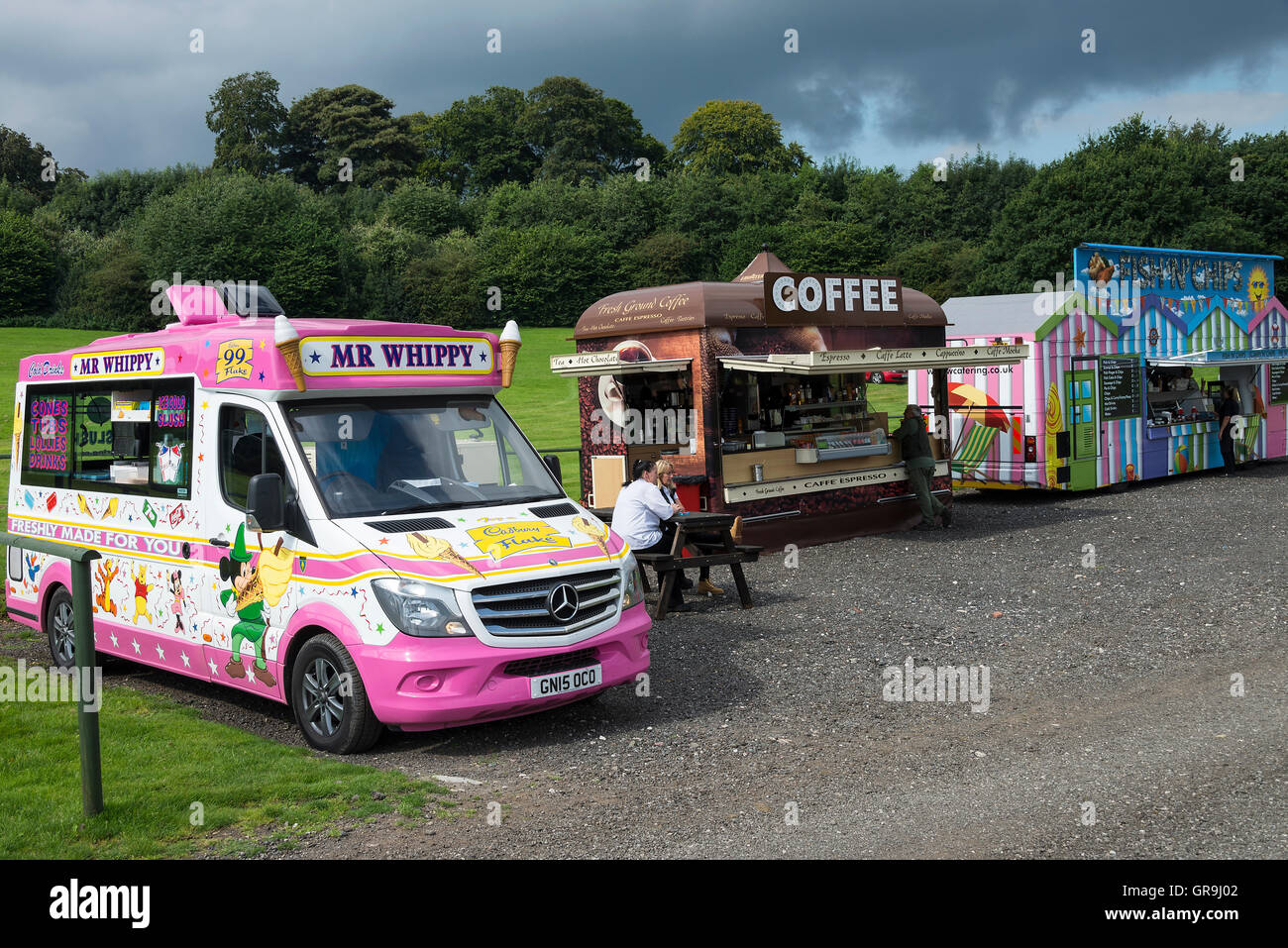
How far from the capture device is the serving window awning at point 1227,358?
2200 centimetres

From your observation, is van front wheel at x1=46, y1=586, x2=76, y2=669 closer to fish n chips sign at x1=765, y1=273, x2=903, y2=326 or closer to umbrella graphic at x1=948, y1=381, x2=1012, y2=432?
fish n chips sign at x1=765, y1=273, x2=903, y2=326

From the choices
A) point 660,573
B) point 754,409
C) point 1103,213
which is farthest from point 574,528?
point 1103,213

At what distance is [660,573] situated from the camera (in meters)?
11.6

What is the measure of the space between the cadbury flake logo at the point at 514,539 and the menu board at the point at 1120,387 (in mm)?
15735

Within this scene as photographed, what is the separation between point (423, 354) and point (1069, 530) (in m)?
11.0

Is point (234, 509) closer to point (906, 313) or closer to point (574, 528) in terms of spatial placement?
point (574, 528)

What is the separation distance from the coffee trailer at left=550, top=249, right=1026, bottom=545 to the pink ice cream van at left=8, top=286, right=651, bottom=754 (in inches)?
260

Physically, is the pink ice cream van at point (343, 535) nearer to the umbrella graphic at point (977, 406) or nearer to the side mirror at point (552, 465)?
the side mirror at point (552, 465)

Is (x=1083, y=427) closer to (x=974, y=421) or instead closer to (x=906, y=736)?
(x=974, y=421)

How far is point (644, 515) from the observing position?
11406 millimetres

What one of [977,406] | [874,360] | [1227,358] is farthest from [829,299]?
[1227,358]

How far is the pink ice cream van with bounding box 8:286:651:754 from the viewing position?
6863 millimetres

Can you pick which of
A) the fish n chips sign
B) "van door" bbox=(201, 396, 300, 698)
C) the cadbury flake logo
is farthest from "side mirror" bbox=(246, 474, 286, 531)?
the fish n chips sign

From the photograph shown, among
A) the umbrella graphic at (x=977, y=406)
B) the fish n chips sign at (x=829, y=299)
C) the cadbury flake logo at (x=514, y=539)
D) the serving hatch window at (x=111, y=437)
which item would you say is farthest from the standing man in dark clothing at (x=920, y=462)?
the serving hatch window at (x=111, y=437)
